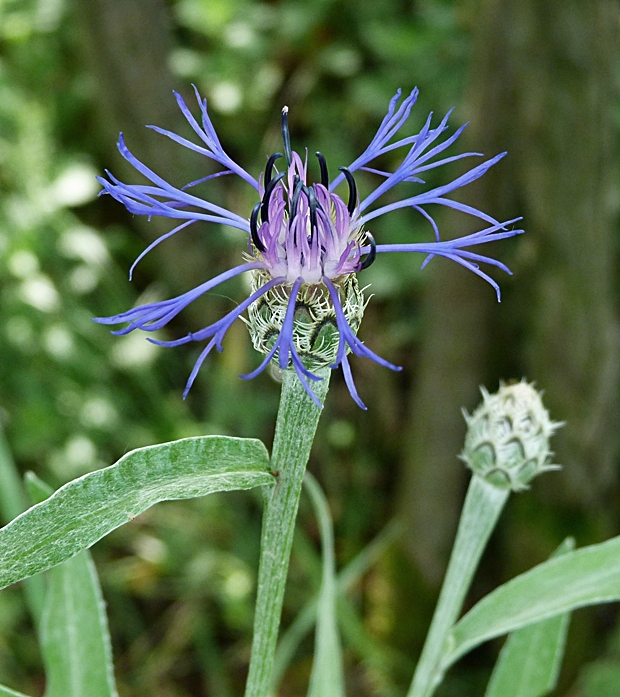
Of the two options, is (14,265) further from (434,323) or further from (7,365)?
(434,323)

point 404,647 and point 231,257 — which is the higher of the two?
point 231,257

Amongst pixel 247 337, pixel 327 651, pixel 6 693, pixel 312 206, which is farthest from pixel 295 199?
pixel 247 337

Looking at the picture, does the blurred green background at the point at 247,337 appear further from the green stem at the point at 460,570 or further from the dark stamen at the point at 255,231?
the dark stamen at the point at 255,231

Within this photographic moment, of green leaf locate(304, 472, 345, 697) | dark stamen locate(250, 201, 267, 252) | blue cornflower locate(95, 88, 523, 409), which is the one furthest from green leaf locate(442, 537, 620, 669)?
dark stamen locate(250, 201, 267, 252)

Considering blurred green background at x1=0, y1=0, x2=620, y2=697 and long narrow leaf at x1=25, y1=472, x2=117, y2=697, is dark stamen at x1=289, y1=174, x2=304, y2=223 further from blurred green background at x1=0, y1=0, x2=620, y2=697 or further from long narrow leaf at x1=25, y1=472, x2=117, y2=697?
blurred green background at x1=0, y1=0, x2=620, y2=697

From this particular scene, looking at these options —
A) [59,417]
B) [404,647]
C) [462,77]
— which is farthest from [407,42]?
[404,647]

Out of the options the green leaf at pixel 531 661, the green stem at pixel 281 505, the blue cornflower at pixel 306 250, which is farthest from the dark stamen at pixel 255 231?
the green leaf at pixel 531 661

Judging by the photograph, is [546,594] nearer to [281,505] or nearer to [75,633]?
[281,505]
